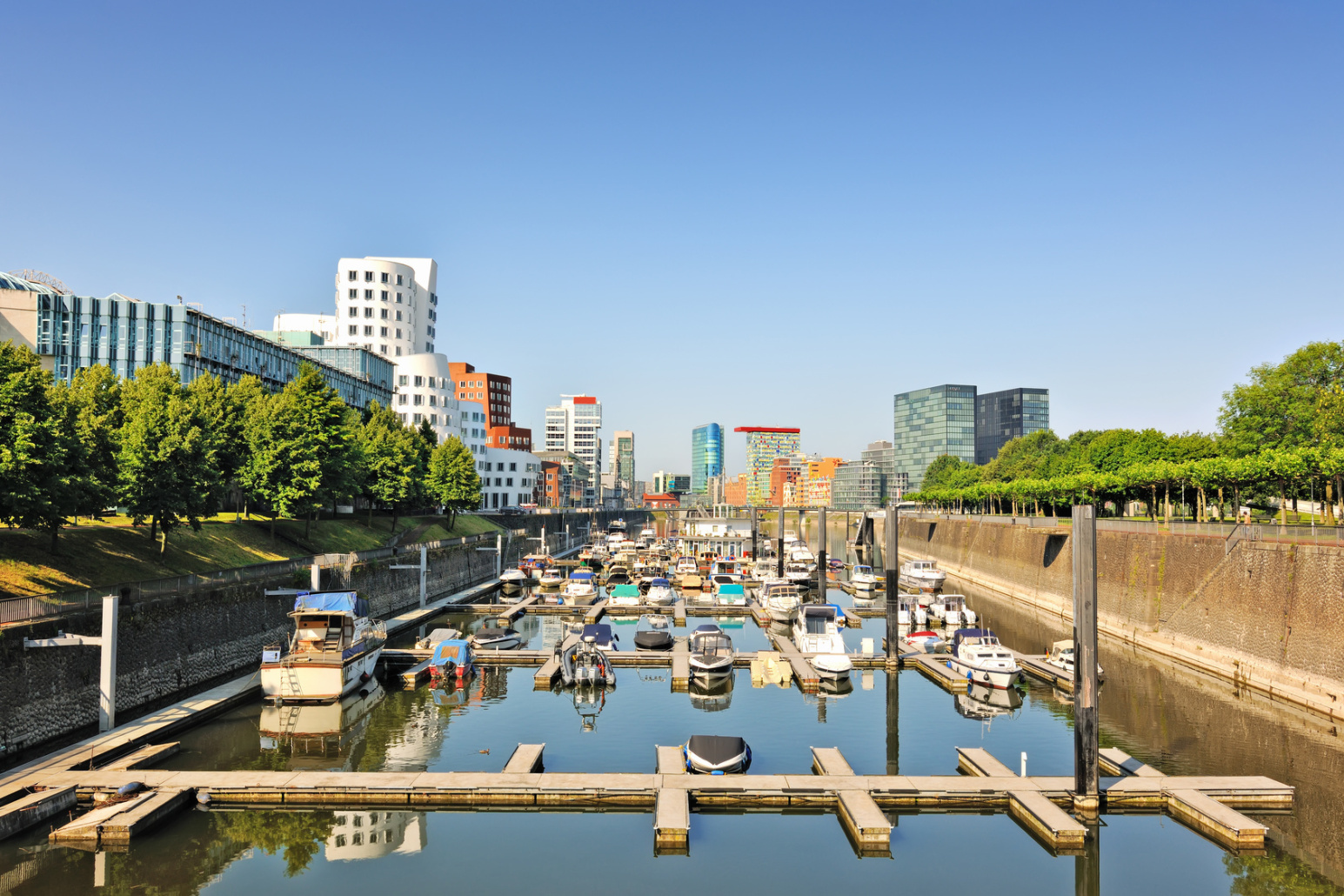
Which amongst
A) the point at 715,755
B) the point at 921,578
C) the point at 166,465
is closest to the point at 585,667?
the point at 715,755

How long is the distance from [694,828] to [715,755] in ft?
13.5

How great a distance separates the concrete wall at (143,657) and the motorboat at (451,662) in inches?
398

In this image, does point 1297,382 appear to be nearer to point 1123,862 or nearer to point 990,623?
point 990,623

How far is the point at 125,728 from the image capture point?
33.1 meters

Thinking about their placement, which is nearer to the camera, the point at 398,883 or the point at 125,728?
the point at 398,883

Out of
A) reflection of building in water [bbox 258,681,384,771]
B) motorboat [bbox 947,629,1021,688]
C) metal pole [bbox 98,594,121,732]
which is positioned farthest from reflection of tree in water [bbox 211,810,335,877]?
motorboat [bbox 947,629,1021,688]

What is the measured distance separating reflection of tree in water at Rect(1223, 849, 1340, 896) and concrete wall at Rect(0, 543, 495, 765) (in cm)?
3938

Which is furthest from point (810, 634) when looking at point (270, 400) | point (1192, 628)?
point (270, 400)

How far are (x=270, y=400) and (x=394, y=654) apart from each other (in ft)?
103

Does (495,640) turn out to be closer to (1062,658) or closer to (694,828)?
(694,828)

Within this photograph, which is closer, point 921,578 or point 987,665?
point 987,665

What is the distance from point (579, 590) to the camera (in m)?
81.1

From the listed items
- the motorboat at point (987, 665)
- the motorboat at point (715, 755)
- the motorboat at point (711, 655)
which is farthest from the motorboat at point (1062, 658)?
the motorboat at point (715, 755)

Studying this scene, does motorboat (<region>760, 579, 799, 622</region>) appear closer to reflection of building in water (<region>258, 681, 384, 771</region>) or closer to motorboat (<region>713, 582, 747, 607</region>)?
motorboat (<region>713, 582, 747, 607</region>)
